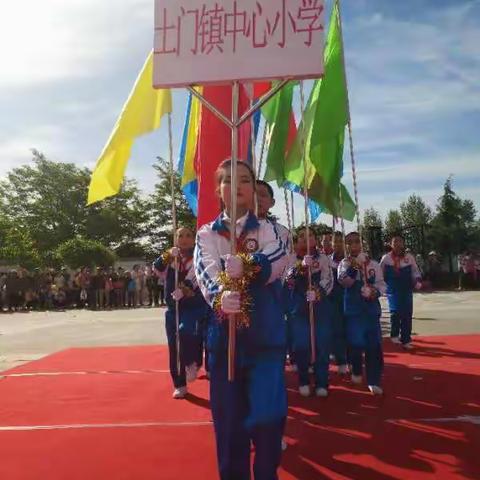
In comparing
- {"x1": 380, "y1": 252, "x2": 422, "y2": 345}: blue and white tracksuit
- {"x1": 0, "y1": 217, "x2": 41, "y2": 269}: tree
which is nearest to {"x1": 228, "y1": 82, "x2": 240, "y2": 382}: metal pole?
{"x1": 380, "y1": 252, "x2": 422, "y2": 345}: blue and white tracksuit

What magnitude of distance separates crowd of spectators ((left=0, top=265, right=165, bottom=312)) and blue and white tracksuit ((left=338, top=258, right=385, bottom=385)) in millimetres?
14800

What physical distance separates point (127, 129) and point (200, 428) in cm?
292

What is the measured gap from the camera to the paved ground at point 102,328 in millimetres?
10367

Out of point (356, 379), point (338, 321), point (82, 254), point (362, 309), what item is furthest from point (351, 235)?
point (82, 254)

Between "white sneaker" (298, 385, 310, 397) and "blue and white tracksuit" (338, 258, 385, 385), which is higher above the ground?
"blue and white tracksuit" (338, 258, 385, 385)

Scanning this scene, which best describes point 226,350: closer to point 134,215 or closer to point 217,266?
point 217,266

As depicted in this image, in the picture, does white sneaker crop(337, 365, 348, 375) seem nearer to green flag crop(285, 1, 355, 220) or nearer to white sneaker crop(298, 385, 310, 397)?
white sneaker crop(298, 385, 310, 397)

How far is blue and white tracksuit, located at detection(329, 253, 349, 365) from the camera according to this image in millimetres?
7055

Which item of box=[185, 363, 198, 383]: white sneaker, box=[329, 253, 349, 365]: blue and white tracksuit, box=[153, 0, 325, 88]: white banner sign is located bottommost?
box=[185, 363, 198, 383]: white sneaker

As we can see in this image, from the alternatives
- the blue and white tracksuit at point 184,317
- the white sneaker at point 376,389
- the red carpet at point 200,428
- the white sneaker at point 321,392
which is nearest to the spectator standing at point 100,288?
the red carpet at point 200,428

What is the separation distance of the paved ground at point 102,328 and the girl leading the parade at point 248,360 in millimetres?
6181

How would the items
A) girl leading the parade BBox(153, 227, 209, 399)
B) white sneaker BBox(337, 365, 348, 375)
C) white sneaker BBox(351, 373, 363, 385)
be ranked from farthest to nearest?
white sneaker BBox(337, 365, 348, 375), white sneaker BBox(351, 373, 363, 385), girl leading the parade BBox(153, 227, 209, 399)

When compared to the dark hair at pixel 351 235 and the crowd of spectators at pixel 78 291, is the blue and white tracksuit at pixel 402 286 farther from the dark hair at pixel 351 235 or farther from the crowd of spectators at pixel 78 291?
the crowd of spectators at pixel 78 291

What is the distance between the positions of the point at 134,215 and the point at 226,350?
128 feet
